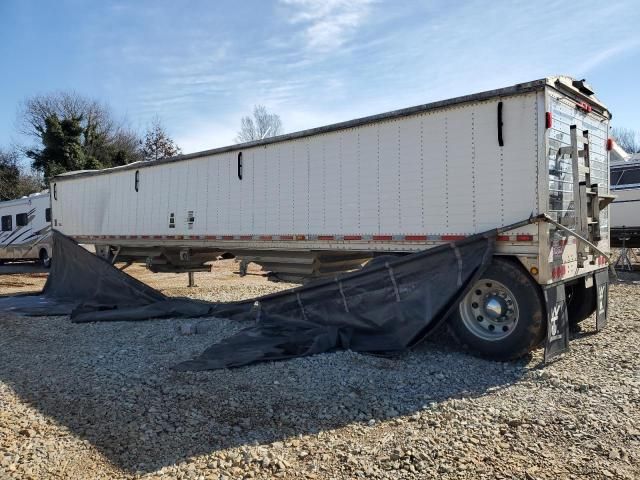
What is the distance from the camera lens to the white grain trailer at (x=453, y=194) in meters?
5.92

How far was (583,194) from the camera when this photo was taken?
249 inches

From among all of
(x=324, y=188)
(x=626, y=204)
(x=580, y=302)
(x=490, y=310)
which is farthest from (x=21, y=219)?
(x=626, y=204)

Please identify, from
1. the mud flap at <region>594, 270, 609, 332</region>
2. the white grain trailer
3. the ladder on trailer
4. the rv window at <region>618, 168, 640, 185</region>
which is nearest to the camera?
the white grain trailer

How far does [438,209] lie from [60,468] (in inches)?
199

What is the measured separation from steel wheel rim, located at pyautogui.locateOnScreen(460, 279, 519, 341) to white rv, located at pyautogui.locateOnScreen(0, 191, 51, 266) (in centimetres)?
1968

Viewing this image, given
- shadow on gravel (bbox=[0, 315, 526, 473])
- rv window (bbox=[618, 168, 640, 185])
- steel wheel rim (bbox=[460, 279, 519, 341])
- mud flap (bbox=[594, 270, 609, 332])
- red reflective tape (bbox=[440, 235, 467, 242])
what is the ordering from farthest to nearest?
rv window (bbox=[618, 168, 640, 185]), mud flap (bbox=[594, 270, 609, 332]), red reflective tape (bbox=[440, 235, 467, 242]), steel wheel rim (bbox=[460, 279, 519, 341]), shadow on gravel (bbox=[0, 315, 526, 473])

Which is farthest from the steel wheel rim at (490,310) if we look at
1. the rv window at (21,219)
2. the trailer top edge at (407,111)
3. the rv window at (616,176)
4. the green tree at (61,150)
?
the green tree at (61,150)

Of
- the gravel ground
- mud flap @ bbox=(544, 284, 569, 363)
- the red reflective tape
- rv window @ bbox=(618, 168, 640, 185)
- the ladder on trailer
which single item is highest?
rv window @ bbox=(618, 168, 640, 185)

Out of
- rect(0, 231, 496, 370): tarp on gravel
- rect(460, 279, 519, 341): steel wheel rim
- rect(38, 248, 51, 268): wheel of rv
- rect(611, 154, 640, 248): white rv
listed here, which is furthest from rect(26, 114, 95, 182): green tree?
rect(460, 279, 519, 341): steel wheel rim

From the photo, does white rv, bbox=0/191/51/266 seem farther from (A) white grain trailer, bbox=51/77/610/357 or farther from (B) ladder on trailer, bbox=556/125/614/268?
(B) ladder on trailer, bbox=556/125/614/268

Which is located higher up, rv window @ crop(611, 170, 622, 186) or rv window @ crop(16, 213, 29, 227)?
rv window @ crop(611, 170, 622, 186)

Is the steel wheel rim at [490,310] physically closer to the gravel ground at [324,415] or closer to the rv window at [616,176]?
the gravel ground at [324,415]

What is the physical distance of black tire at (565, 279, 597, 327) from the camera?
725 cm

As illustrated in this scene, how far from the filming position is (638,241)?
49.1 feet
